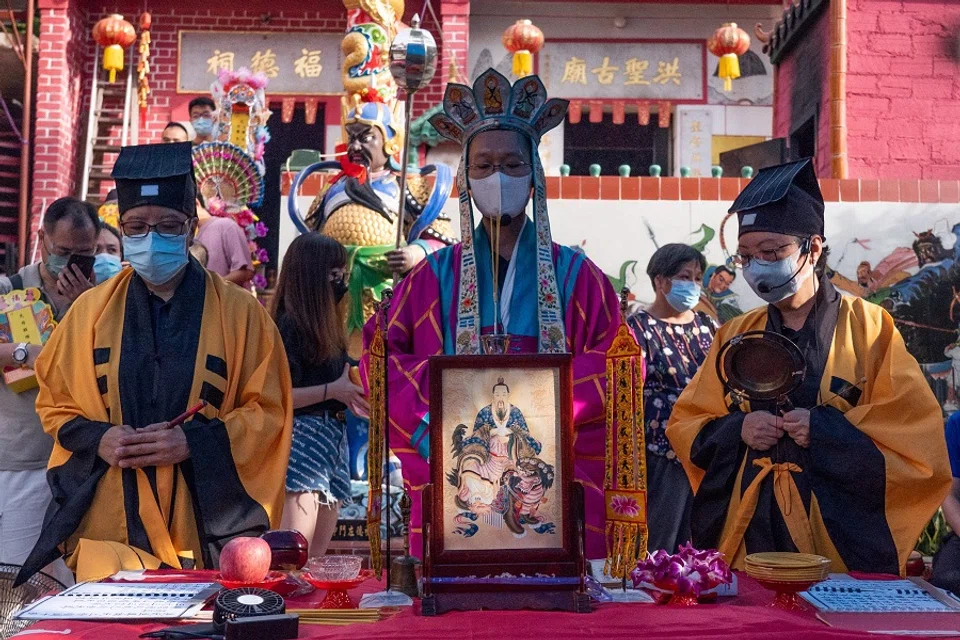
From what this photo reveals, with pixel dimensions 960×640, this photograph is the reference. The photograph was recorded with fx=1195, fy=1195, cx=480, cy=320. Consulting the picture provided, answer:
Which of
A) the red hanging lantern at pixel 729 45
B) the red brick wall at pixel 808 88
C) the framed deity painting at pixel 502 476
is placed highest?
the red hanging lantern at pixel 729 45

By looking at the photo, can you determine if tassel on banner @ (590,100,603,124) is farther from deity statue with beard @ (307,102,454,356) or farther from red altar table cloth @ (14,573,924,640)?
red altar table cloth @ (14,573,924,640)

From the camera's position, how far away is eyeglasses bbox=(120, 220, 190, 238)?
3.32 m

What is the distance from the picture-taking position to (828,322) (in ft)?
10.7

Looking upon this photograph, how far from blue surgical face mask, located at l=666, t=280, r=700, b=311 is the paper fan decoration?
3.92 metres

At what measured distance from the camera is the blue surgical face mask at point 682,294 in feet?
16.4

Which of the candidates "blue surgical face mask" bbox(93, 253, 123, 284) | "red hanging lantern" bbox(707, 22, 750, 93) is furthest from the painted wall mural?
"blue surgical face mask" bbox(93, 253, 123, 284)

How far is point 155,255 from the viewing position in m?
3.30

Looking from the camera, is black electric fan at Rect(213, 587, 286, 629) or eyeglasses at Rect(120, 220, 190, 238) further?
eyeglasses at Rect(120, 220, 190, 238)

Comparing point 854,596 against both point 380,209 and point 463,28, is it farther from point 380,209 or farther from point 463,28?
point 463,28

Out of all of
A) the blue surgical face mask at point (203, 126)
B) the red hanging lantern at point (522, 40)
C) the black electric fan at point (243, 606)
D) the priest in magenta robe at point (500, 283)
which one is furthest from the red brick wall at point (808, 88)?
the black electric fan at point (243, 606)

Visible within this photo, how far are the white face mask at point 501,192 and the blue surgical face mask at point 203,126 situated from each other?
21.7 feet

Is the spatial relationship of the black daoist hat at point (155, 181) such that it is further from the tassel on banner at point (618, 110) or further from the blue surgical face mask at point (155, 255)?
the tassel on banner at point (618, 110)

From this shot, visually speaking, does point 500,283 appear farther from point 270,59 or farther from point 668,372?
point 270,59

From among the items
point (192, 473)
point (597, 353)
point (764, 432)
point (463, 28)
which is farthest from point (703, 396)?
point (463, 28)
